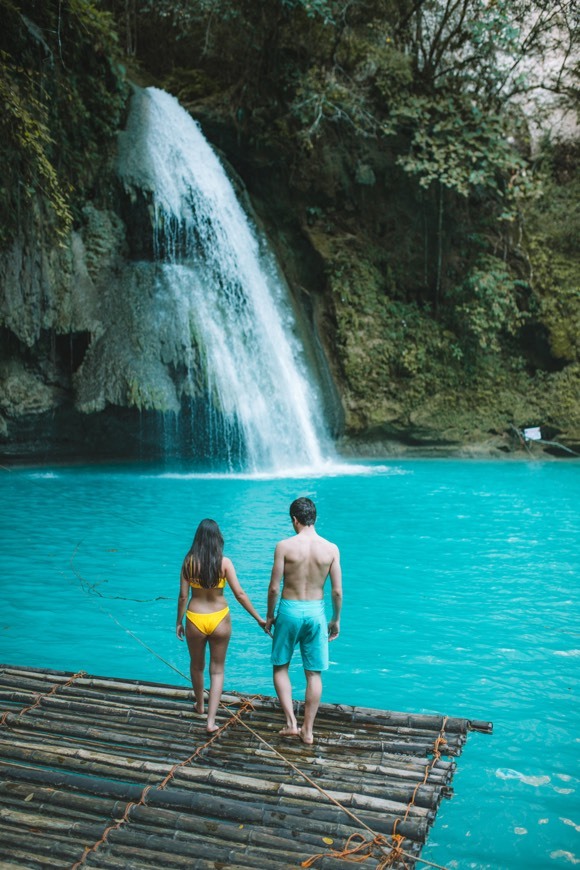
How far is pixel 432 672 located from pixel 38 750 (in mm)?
2769

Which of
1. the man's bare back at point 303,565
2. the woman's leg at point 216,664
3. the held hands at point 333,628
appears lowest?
the woman's leg at point 216,664

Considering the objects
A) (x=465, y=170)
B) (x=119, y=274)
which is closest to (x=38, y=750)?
(x=119, y=274)

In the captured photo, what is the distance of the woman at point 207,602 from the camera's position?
12.7 feet

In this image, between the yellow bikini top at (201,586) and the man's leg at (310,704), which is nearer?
the man's leg at (310,704)

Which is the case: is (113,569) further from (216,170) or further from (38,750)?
(216,170)

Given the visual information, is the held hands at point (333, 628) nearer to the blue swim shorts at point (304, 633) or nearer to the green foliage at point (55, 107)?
the blue swim shorts at point (304, 633)

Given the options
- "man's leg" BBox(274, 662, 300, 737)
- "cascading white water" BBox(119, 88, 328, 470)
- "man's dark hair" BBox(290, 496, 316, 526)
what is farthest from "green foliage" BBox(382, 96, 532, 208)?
"man's leg" BBox(274, 662, 300, 737)

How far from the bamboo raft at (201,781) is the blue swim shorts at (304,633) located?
34cm

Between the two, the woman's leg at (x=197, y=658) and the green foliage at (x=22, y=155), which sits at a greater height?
the green foliage at (x=22, y=155)

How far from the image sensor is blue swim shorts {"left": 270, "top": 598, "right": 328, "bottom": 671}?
12.6 feet

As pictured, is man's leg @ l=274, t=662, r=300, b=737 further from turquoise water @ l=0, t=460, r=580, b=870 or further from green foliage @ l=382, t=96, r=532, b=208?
green foliage @ l=382, t=96, r=532, b=208

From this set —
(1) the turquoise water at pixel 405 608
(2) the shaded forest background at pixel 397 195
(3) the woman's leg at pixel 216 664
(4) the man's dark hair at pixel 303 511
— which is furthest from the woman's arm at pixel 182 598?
(2) the shaded forest background at pixel 397 195

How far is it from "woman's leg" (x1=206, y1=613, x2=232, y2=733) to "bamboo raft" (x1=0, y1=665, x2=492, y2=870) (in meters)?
0.12

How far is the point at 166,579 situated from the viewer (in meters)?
7.10
